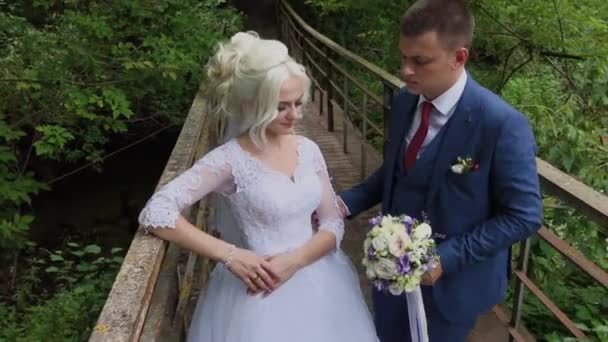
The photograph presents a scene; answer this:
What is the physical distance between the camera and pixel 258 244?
1.96 meters

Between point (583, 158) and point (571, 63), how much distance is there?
258cm

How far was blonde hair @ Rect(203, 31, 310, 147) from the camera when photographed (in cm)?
180

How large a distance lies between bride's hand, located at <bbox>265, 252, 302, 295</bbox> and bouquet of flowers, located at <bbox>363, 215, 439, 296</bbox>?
0.32 metres

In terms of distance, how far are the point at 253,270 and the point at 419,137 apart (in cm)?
67

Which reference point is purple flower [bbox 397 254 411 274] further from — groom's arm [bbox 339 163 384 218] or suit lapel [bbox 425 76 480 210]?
groom's arm [bbox 339 163 384 218]

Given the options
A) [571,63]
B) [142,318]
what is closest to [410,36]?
[142,318]

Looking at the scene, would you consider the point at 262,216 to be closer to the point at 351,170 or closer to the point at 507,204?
the point at 507,204

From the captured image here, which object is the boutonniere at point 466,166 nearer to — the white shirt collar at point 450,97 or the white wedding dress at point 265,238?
the white shirt collar at point 450,97

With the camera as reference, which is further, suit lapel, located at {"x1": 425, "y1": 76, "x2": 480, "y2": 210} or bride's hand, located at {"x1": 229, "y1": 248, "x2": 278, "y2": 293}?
bride's hand, located at {"x1": 229, "y1": 248, "x2": 278, "y2": 293}

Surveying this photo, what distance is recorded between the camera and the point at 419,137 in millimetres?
1877

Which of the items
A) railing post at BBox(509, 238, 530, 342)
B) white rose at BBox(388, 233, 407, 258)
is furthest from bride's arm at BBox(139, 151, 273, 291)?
railing post at BBox(509, 238, 530, 342)

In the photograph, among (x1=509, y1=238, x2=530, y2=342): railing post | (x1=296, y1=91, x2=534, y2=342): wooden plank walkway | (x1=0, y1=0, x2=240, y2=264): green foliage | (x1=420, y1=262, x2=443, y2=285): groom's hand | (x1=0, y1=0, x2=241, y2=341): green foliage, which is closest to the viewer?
(x1=420, y1=262, x2=443, y2=285): groom's hand

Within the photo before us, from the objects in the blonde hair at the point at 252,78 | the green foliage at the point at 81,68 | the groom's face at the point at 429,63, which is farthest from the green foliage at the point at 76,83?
the groom's face at the point at 429,63

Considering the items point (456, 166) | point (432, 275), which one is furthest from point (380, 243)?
point (456, 166)
